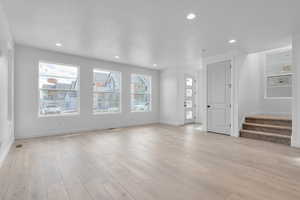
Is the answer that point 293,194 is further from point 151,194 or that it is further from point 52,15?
point 52,15

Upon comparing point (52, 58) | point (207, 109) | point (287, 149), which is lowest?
point (287, 149)

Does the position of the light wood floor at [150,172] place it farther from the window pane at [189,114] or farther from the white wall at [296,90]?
the window pane at [189,114]

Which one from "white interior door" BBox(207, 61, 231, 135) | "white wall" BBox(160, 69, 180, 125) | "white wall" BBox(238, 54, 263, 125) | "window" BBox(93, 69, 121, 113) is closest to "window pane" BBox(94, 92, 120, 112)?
"window" BBox(93, 69, 121, 113)

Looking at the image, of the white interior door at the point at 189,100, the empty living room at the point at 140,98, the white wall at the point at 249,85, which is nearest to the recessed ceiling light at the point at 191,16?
the empty living room at the point at 140,98

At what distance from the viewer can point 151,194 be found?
188 cm

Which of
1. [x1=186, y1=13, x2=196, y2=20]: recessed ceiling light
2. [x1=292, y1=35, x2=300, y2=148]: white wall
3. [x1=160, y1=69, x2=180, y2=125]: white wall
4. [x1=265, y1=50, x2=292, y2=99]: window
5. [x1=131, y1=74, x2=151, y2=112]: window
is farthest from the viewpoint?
[x1=160, y1=69, x2=180, y2=125]: white wall

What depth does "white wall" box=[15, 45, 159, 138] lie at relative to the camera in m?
4.43

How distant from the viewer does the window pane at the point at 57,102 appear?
4.84m

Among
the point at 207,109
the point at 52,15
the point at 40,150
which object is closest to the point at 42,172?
the point at 40,150

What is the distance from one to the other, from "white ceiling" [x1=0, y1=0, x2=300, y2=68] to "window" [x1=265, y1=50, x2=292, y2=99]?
4.95 ft

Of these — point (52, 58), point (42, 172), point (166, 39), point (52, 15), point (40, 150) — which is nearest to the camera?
point (42, 172)

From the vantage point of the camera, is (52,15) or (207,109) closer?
(52,15)

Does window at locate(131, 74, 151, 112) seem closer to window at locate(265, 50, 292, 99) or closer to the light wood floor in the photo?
the light wood floor

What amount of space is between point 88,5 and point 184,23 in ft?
5.97
